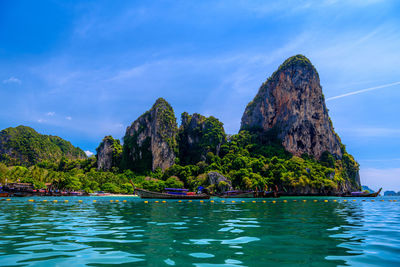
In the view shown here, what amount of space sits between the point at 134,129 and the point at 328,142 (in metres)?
117

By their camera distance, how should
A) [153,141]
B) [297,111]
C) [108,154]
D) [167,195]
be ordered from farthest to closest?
[108,154] → [297,111] → [153,141] → [167,195]

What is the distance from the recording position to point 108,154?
150500mm

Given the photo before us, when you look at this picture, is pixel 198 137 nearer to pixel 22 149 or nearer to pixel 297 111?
pixel 297 111

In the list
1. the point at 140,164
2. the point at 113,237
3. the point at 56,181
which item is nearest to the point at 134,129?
the point at 140,164

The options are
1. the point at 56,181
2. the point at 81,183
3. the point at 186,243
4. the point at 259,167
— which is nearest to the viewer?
the point at 186,243

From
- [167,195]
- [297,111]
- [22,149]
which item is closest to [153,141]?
[167,195]

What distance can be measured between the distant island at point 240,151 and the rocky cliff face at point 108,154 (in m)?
0.56

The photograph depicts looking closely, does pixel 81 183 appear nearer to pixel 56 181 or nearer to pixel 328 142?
pixel 56 181

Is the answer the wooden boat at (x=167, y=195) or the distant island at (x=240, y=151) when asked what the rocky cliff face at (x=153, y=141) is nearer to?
the distant island at (x=240, y=151)

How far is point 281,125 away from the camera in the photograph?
154 metres

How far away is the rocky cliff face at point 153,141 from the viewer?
13350 cm

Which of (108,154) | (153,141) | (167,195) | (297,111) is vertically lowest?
(167,195)

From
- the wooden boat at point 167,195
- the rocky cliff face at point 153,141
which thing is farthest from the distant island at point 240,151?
the wooden boat at point 167,195

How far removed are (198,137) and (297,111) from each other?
61.7 m
